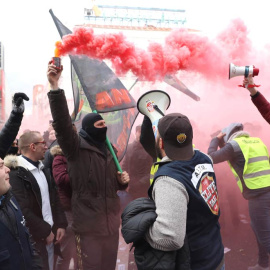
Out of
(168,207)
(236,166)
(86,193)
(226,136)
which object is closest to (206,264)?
(168,207)

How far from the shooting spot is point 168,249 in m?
1.46

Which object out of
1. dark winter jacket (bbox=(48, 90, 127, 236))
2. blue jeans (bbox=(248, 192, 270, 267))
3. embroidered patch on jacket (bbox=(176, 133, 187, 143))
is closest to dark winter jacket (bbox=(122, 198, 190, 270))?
embroidered patch on jacket (bbox=(176, 133, 187, 143))

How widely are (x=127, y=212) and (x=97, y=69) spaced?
8.28 ft

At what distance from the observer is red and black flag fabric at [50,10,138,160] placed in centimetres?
354

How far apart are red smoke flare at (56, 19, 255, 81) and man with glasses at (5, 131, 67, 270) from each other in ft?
4.89

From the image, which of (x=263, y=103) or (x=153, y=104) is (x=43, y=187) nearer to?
(x=153, y=104)

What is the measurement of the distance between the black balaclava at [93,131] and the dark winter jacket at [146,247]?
50.2 inches

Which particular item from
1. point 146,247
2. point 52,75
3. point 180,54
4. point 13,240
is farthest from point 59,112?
point 180,54

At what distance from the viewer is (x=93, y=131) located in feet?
9.01

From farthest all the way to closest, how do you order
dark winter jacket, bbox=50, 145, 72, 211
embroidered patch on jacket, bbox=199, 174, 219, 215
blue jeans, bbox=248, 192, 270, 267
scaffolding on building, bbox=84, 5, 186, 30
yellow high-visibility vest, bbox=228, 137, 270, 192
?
scaffolding on building, bbox=84, 5, 186, 30 < yellow high-visibility vest, bbox=228, 137, 270, 192 < blue jeans, bbox=248, 192, 270, 267 < dark winter jacket, bbox=50, 145, 72, 211 < embroidered patch on jacket, bbox=199, 174, 219, 215

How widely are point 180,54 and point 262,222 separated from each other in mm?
2269

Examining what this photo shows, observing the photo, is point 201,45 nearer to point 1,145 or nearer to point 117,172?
point 117,172

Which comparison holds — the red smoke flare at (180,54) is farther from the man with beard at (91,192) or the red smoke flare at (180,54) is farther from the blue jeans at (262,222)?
the blue jeans at (262,222)

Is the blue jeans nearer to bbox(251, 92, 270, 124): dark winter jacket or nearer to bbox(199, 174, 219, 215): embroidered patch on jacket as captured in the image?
bbox(251, 92, 270, 124): dark winter jacket
